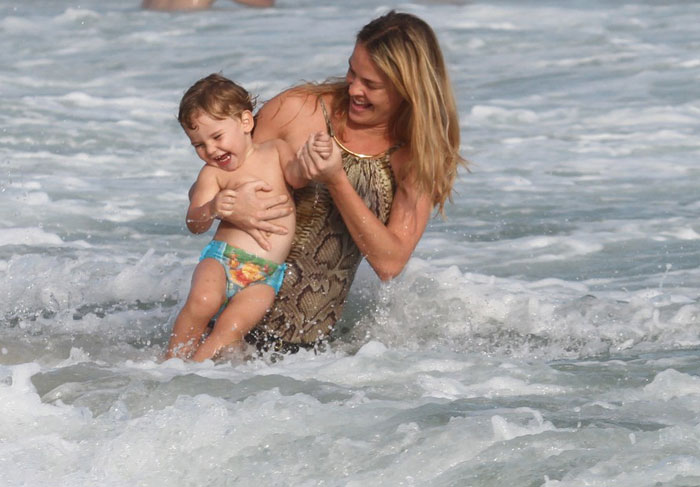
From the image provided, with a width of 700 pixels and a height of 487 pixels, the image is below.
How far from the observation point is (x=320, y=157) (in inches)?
180

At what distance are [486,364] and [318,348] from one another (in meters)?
0.72

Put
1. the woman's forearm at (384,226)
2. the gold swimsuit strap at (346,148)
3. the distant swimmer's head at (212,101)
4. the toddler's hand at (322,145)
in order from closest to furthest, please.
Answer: the toddler's hand at (322,145) → the distant swimmer's head at (212,101) → the woman's forearm at (384,226) → the gold swimsuit strap at (346,148)

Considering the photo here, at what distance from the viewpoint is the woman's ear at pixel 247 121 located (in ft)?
15.8

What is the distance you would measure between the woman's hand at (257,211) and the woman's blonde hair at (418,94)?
39 cm

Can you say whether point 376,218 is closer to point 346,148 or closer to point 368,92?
point 346,148

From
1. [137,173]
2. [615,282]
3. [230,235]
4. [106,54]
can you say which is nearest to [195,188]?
[230,235]

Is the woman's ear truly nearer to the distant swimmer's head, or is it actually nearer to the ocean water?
the distant swimmer's head

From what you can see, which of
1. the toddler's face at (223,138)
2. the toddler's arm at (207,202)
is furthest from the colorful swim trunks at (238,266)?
the toddler's face at (223,138)

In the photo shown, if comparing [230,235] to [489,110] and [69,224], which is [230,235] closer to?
[69,224]

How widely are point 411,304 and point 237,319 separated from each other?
4.16ft

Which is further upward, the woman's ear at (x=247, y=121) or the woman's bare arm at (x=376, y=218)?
the woman's ear at (x=247, y=121)

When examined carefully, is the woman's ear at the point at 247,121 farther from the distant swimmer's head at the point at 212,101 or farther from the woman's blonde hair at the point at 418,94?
the woman's blonde hair at the point at 418,94

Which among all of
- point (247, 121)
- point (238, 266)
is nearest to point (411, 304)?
point (238, 266)

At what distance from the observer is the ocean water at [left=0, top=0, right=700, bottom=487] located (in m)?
3.83
